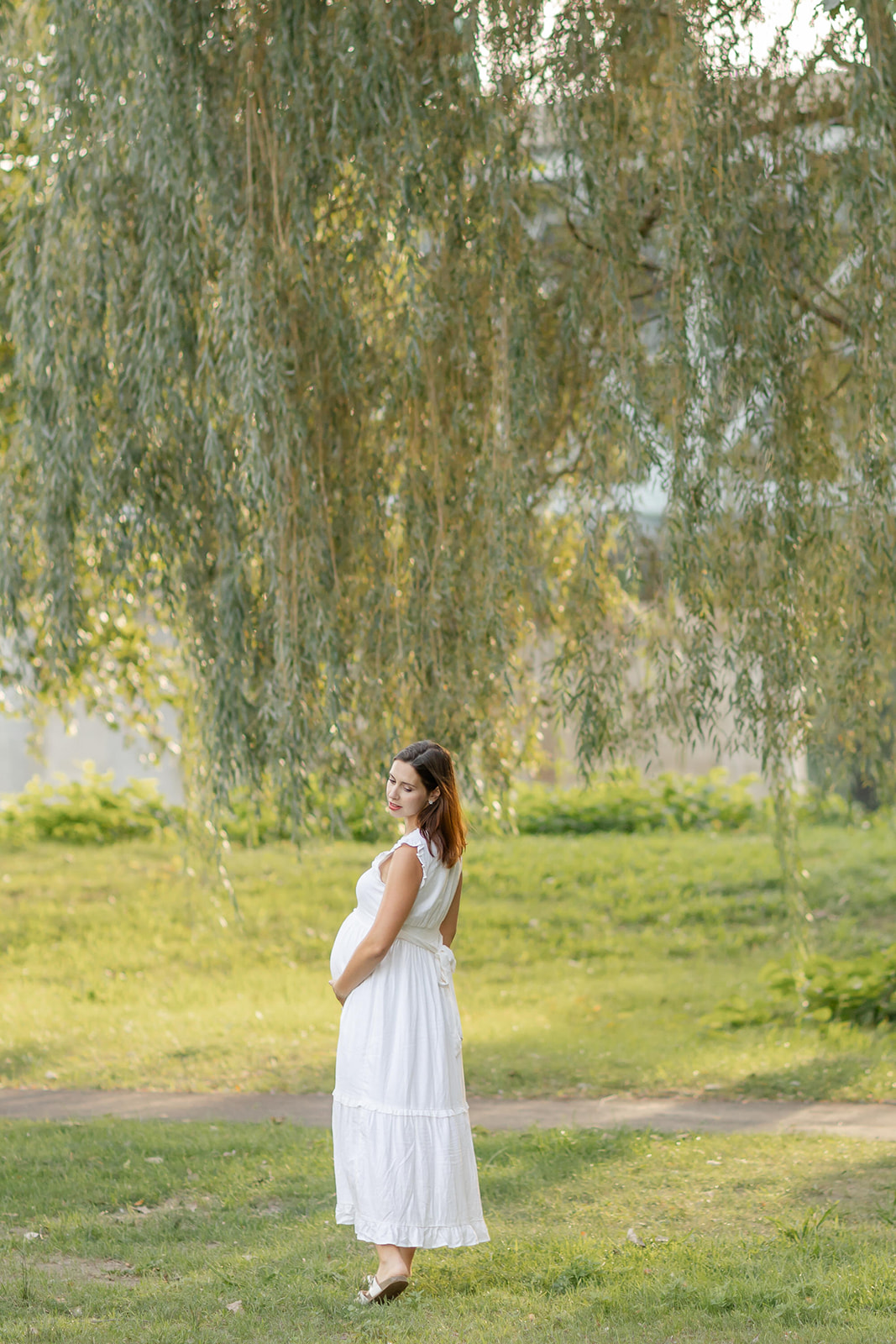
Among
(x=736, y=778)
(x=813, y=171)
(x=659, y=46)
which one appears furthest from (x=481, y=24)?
(x=736, y=778)

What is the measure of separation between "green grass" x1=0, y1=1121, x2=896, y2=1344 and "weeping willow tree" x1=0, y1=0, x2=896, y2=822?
188 centimetres

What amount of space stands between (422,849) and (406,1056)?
650mm

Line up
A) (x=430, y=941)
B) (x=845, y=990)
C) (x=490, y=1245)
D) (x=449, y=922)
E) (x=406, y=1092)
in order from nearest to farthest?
(x=406, y=1092), (x=430, y=941), (x=449, y=922), (x=490, y=1245), (x=845, y=990)

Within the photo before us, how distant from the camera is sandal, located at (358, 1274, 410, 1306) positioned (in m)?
4.29

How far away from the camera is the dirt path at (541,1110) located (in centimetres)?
686

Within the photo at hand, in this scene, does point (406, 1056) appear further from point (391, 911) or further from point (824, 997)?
point (824, 997)

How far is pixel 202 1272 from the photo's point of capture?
4695 mm

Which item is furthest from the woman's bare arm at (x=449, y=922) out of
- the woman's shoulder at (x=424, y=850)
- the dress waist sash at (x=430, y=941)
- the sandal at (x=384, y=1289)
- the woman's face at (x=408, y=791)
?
the sandal at (x=384, y=1289)

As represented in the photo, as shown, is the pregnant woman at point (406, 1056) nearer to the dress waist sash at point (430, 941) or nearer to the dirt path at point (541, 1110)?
the dress waist sash at point (430, 941)

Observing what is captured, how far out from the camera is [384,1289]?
4.30 meters

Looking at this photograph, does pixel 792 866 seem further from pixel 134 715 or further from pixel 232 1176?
pixel 134 715

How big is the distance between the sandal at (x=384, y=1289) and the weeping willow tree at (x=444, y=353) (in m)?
2.59

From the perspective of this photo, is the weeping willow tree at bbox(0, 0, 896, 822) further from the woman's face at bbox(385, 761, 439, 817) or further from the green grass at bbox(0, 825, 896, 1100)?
the woman's face at bbox(385, 761, 439, 817)

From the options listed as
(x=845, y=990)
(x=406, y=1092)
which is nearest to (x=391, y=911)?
(x=406, y=1092)
